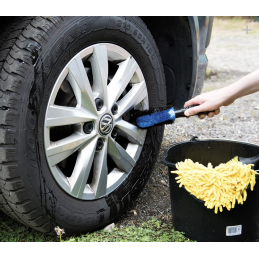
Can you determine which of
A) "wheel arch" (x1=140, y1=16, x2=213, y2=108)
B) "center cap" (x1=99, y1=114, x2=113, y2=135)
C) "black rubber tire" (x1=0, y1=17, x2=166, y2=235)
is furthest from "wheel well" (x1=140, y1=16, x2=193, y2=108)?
"center cap" (x1=99, y1=114, x2=113, y2=135)

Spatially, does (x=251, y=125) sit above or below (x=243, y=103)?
below

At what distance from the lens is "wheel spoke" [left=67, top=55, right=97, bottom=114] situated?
5.05 feet

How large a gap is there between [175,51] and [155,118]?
25.5 inches

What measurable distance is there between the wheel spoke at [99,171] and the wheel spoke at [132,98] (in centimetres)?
22

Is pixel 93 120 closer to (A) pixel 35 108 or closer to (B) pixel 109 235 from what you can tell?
(A) pixel 35 108

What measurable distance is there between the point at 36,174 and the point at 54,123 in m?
0.25

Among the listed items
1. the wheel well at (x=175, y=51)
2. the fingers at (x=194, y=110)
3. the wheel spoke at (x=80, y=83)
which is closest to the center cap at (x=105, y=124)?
the wheel spoke at (x=80, y=83)

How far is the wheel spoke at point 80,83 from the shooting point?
1.54m

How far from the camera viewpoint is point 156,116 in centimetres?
191

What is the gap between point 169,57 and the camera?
2.33 m

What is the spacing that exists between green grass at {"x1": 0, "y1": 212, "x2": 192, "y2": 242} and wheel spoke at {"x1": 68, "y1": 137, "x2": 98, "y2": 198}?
0.28 m

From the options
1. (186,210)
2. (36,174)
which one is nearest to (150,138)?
(186,210)

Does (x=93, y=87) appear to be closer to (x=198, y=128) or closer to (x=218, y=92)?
(x=218, y=92)

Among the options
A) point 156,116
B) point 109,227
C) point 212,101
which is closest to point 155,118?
point 156,116
